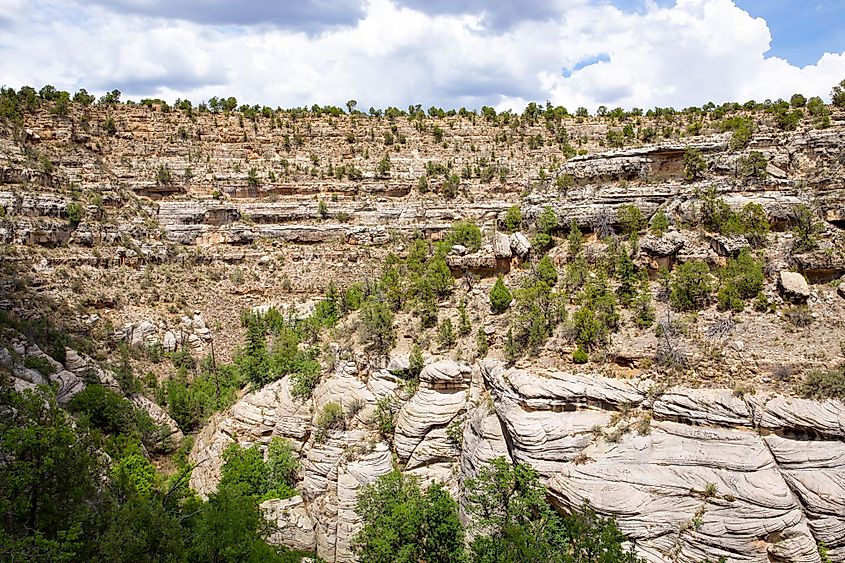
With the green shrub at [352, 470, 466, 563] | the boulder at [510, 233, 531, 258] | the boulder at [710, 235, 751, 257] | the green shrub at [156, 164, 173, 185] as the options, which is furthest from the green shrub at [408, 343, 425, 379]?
the green shrub at [156, 164, 173, 185]

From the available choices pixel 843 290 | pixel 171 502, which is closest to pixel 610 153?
pixel 843 290

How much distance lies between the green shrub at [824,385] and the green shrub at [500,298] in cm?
1422

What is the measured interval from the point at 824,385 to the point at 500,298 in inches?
589

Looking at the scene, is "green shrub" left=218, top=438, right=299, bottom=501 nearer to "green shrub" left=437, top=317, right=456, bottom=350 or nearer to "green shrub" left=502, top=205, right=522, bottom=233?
"green shrub" left=437, top=317, right=456, bottom=350

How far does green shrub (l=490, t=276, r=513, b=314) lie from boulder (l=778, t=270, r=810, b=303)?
516 inches

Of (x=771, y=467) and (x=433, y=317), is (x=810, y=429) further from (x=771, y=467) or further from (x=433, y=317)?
(x=433, y=317)

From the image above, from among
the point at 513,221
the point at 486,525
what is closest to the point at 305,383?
the point at 486,525

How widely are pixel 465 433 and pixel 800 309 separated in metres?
15.9

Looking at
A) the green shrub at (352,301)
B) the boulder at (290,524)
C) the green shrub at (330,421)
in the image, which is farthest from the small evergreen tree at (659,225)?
the boulder at (290,524)

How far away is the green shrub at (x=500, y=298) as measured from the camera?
Answer: 29734 mm

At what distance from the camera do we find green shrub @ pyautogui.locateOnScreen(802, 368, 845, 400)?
1927 centimetres

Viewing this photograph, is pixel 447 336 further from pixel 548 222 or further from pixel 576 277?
pixel 548 222

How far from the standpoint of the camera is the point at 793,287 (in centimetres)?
2412

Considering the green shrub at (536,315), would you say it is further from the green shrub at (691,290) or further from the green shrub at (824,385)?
the green shrub at (824,385)
